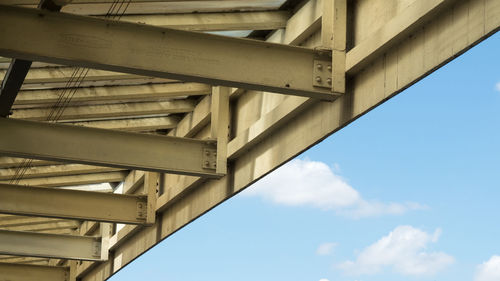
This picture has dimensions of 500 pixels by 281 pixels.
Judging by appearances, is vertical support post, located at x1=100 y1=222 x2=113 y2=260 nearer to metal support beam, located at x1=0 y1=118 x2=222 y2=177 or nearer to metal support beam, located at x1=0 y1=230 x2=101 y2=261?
metal support beam, located at x1=0 y1=230 x2=101 y2=261

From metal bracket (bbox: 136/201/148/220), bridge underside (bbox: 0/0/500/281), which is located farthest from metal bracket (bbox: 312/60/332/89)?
metal bracket (bbox: 136/201/148/220)

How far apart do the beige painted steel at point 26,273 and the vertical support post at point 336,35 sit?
1605cm

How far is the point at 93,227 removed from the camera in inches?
992

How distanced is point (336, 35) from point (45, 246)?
40.2ft

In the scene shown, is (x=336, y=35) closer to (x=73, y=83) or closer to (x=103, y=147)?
(x=103, y=147)

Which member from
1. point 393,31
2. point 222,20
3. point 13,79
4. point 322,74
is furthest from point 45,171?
point 393,31

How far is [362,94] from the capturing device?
35.9 feet

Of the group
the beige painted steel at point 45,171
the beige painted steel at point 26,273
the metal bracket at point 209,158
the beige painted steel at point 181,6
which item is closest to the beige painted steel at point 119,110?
the metal bracket at point 209,158

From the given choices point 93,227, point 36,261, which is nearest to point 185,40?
point 93,227

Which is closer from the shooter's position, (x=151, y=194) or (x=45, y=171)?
(x=151, y=194)

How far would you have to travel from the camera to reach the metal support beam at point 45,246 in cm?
2116

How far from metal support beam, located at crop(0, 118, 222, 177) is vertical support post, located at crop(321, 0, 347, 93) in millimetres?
3907

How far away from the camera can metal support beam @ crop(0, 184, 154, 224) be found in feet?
56.6

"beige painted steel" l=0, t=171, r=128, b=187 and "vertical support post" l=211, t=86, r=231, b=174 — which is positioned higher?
"beige painted steel" l=0, t=171, r=128, b=187
